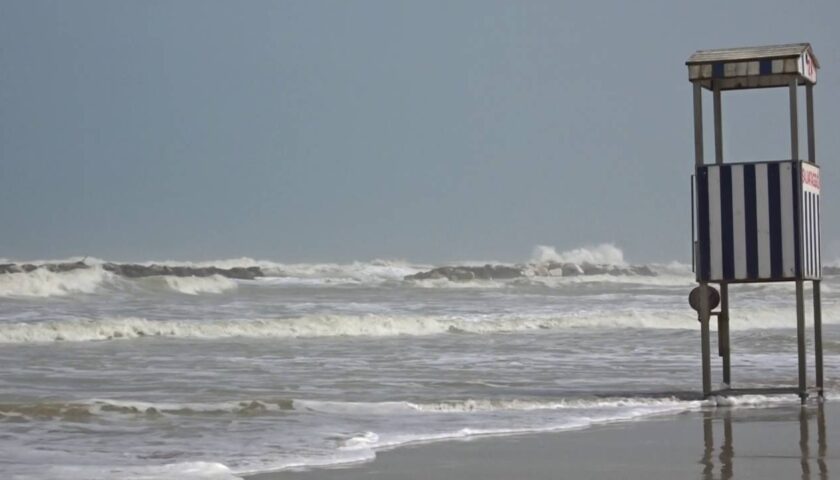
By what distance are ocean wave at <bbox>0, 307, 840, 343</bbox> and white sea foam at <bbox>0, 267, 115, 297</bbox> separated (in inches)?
452

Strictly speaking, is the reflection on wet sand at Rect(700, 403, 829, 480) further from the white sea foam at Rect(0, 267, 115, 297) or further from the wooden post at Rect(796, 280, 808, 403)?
the white sea foam at Rect(0, 267, 115, 297)

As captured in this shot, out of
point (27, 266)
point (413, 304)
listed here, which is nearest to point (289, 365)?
point (413, 304)

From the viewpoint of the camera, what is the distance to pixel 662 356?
52.4 feet

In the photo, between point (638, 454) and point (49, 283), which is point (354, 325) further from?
point (638, 454)

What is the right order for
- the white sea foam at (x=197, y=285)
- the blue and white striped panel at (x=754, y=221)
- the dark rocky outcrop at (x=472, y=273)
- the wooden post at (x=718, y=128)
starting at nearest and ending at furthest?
the blue and white striped panel at (x=754, y=221) < the wooden post at (x=718, y=128) < the white sea foam at (x=197, y=285) < the dark rocky outcrop at (x=472, y=273)

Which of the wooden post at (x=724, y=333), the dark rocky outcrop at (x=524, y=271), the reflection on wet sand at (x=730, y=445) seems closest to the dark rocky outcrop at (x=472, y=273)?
the dark rocky outcrop at (x=524, y=271)

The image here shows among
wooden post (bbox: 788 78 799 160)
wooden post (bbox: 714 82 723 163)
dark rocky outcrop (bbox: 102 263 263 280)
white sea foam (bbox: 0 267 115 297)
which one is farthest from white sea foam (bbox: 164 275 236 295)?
wooden post (bbox: 788 78 799 160)

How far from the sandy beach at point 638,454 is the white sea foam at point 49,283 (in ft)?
90.1

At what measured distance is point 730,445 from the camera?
Result: 25.2 feet

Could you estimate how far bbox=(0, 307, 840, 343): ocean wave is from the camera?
20.9m

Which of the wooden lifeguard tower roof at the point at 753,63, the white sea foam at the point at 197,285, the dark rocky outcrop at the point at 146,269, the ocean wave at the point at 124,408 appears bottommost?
the ocean wave at the point at 124,408

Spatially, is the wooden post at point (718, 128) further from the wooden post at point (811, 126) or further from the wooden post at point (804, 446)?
the wooden post at point (804, 446)

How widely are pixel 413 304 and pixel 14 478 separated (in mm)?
25313

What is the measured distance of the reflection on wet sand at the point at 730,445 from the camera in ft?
21.6
